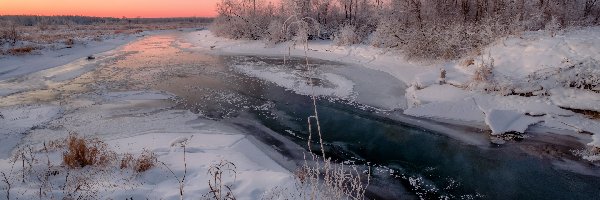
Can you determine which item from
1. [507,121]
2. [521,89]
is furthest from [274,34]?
[507,121]

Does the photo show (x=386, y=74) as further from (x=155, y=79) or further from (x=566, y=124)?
(x=155, y=79)

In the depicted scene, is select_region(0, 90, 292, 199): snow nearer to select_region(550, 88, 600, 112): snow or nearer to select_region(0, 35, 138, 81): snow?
select_region(550, 88, 600, 112): snow

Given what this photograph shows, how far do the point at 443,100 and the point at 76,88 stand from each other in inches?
594

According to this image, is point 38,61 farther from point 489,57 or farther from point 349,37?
point 489,57

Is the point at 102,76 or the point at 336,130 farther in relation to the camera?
the point at 102,76

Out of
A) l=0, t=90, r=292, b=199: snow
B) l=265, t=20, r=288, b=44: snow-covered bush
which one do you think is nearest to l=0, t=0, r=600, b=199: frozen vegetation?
l=0, t=90, r=292, b=199: snow

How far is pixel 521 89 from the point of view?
1217 centimetres

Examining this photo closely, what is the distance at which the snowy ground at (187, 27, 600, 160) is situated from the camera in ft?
34.7

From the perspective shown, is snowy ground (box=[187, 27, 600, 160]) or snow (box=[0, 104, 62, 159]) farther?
snowy ground (box=[187, 27, 600, 160])

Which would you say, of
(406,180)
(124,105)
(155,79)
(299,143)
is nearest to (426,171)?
(406,180)

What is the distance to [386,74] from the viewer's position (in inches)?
735

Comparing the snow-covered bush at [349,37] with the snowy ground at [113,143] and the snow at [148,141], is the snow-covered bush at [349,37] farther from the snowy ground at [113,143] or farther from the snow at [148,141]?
the snow at [148,141]

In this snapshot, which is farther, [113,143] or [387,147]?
[387,147]

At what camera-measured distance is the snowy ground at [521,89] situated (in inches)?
416
